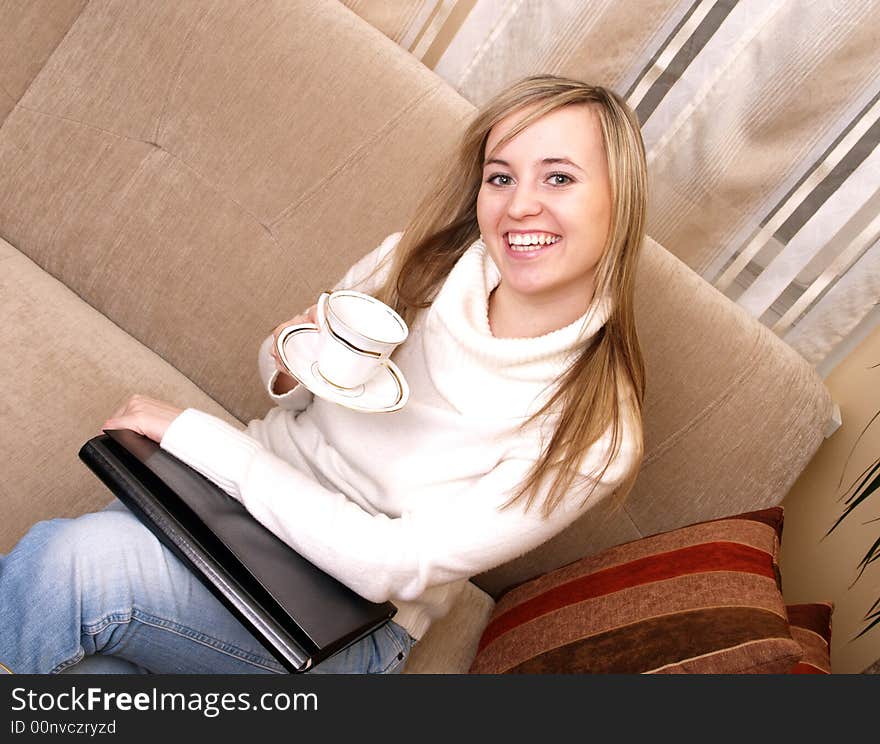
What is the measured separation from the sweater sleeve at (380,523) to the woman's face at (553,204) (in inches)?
10.7

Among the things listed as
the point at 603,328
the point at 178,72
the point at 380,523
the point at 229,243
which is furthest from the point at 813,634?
the point at 178,72

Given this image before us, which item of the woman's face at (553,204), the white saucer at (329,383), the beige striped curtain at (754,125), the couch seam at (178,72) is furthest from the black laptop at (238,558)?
the beige striped curtain at (754,125)

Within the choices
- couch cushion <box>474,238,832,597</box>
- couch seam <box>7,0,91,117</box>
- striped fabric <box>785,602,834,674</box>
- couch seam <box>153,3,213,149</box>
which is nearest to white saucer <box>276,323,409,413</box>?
couch cushion <box>474,238,832,597</box>

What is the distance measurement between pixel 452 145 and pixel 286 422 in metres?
0.59

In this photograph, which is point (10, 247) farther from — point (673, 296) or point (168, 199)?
point (673, 296)

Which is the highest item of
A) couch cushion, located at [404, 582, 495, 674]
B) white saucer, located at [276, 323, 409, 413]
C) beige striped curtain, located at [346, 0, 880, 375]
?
beige striped curtain, located at [346, 0, 880, 375]

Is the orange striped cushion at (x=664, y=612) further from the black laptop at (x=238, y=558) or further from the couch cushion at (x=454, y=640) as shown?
the black laptop at (x=238, y=558)

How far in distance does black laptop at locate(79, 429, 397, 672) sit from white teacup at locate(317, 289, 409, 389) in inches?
9.3

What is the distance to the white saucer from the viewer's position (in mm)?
1023

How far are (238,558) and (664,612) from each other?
554 mm

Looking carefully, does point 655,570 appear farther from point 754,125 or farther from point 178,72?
point 178,72

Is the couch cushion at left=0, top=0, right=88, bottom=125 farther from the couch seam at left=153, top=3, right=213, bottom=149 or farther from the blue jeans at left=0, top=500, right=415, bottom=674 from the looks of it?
the blue jeans at left=0, top=500, right=415, bottom=674

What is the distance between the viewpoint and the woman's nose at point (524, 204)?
1.10 m

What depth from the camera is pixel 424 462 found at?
3.91 feet
